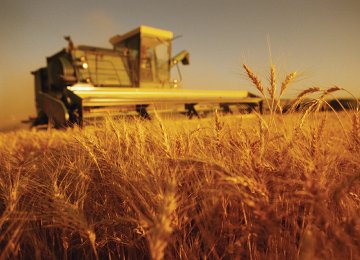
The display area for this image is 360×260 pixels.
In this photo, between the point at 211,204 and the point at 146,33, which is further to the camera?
the point at 146,33

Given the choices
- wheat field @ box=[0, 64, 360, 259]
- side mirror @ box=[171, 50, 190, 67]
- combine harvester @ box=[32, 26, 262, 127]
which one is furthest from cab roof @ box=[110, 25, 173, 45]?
wheat field @ box=[0, 64, 360, 259]

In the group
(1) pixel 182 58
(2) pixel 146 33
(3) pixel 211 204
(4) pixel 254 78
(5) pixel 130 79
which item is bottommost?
(3) pixel 211 204

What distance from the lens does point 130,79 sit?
23.0 feet

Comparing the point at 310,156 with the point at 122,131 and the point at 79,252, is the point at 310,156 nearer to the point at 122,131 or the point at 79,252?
the point at 79,252

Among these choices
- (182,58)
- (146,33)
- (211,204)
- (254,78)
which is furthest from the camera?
(182,58)

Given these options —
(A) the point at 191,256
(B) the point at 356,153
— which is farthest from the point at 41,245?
(B) the point at 356,153

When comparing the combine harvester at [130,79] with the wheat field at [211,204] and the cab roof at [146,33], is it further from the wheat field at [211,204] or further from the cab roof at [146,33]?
the wheat field at [211,204]

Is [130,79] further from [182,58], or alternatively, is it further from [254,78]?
[254,78]

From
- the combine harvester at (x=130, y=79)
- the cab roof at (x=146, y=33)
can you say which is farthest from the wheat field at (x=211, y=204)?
the cab roof at (x=146, y=33)

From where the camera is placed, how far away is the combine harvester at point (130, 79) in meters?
5.00

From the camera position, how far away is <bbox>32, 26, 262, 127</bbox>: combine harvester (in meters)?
5.00

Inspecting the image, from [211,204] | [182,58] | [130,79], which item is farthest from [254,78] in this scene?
[182,58]

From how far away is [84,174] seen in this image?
918mm

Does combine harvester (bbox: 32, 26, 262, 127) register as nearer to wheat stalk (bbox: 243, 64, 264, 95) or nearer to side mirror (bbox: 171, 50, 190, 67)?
side mirror (bbox: 171, 50, 190, 67)
